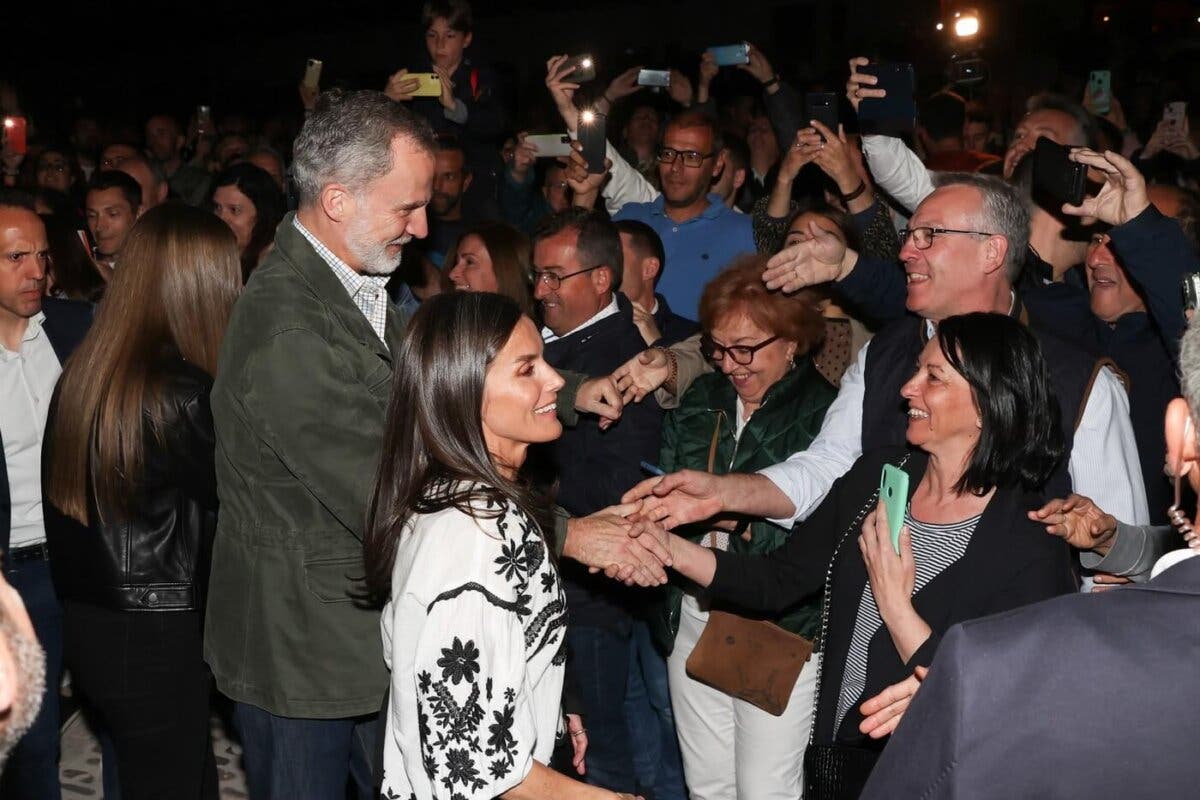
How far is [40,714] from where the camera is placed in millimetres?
3861

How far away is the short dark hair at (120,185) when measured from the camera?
5809 millimetres

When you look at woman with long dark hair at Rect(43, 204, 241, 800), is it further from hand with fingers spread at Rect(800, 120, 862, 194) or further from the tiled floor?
hand with fingers spread at Rect(800, 120, 862, 194)

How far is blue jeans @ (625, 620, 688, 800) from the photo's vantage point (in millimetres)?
4605

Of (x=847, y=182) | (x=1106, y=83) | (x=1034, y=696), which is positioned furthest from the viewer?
(x=1106, y=83)

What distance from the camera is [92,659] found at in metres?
3.51

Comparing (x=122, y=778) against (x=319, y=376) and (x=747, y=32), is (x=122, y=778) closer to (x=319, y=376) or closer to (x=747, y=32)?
(x=319, y=376)

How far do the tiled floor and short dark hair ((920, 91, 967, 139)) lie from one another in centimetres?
487

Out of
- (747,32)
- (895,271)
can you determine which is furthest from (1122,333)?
(747,32)

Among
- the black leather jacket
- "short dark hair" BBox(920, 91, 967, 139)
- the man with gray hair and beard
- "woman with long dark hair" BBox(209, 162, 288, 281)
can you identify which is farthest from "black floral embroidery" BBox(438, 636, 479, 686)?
"short dark hair" BBox(920, 91, 967, 139)

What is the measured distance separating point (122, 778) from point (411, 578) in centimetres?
181

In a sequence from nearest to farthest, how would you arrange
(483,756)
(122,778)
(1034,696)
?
(1034,696) → (483,756) → (122,778)

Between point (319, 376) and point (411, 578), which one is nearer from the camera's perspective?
point (411, 578)

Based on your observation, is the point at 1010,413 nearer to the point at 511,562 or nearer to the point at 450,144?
the point at 511,562

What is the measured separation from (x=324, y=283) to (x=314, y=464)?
0.48 meters
